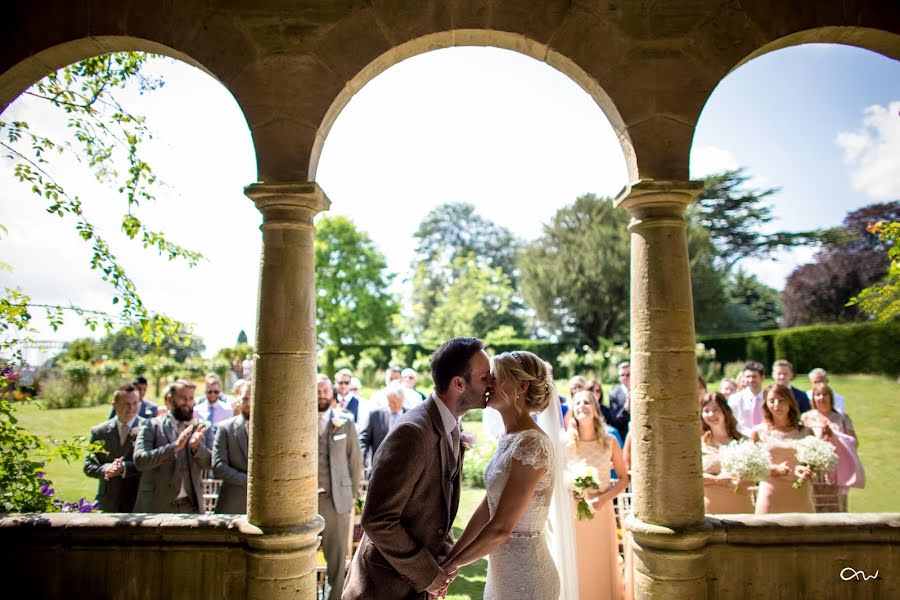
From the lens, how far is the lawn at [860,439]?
8066 millimetres

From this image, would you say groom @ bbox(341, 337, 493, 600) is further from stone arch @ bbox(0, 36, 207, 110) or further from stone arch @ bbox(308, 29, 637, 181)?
stone arch @ bbox(0, 36, 207, 110)

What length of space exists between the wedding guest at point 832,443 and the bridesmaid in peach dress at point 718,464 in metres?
0.90

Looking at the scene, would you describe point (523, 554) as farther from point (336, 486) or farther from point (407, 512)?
point (336, 486)

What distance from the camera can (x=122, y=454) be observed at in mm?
5520

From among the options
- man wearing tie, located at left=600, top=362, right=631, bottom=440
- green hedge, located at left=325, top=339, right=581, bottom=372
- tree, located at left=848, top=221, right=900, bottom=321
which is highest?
green hedge, located at left=325, top=339, right=581, bottom=372

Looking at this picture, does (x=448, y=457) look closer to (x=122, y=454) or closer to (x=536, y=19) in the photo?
(x=536, y=19)

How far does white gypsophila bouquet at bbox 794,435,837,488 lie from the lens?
14.3ft

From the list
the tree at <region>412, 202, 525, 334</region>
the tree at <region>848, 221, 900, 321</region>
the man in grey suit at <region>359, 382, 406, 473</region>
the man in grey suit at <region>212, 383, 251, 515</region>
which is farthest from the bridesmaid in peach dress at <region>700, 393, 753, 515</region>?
the tree at <region>412, 202, 525, 334</region>

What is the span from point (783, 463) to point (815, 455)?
270 mm

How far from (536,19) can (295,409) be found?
2.88 metres

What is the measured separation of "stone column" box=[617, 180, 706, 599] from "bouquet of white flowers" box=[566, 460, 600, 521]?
26.7 inches

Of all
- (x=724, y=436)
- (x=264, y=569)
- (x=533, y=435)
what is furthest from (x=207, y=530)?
(x=724, y=436)

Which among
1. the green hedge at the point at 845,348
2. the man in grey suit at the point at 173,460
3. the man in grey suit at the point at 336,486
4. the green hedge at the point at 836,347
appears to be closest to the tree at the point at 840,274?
the green hedge at the point at 836,347

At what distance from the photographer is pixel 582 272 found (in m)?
34.6
